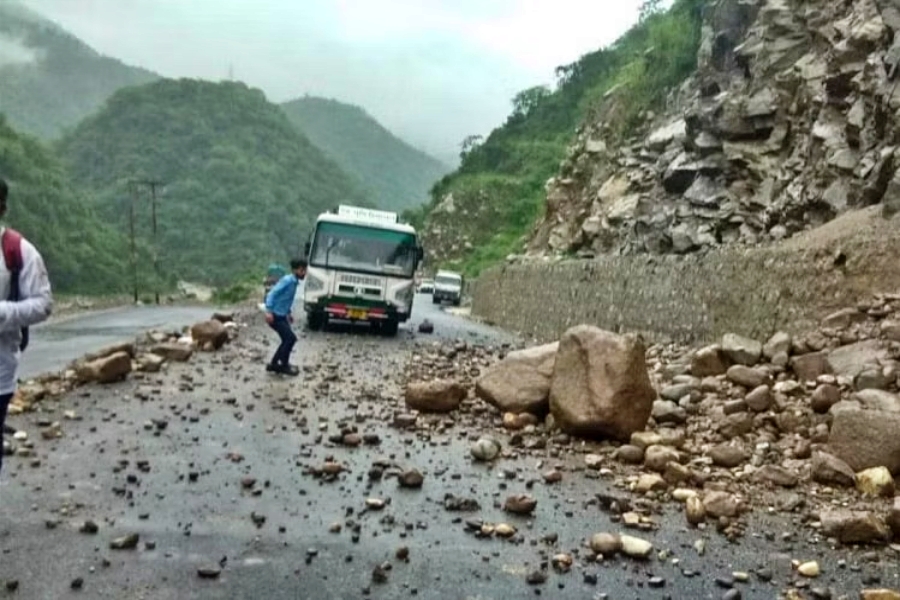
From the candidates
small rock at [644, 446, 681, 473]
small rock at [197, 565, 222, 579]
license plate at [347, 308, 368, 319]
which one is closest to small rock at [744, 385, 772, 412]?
small rock at [644, 446, 681, 473]

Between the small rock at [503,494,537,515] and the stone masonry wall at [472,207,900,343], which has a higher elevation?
the stone masonry wall at [472,207,900,343]

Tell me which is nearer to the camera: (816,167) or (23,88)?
(816,167)

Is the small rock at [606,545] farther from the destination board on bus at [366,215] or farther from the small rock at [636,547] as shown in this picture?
the destination board on bus at [366,215]

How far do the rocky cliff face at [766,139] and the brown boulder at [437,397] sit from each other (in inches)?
261

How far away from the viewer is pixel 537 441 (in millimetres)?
8828

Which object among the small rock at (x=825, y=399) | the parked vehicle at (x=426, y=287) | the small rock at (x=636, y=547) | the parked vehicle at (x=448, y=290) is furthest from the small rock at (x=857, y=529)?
the parked vehicle at (x=426, y=287)

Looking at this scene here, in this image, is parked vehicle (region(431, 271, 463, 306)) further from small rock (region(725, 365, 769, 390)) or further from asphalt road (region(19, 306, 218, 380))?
small rock (region(725, 365, 769, 390))

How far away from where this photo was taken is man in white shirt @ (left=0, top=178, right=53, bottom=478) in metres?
4.68

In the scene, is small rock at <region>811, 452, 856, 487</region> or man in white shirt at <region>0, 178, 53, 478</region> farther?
small rock at <region>811, 452, 856, 487</region>

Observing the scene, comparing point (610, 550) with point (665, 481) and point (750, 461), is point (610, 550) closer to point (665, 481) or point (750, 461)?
point (665, 481)

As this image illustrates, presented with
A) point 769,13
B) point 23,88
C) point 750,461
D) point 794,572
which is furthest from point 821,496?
point 23,88

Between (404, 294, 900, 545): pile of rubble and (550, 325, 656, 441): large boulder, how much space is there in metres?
0.01

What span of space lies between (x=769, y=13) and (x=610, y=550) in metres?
22.4

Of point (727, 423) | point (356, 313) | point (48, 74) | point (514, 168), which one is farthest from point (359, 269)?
point (48, 74)
